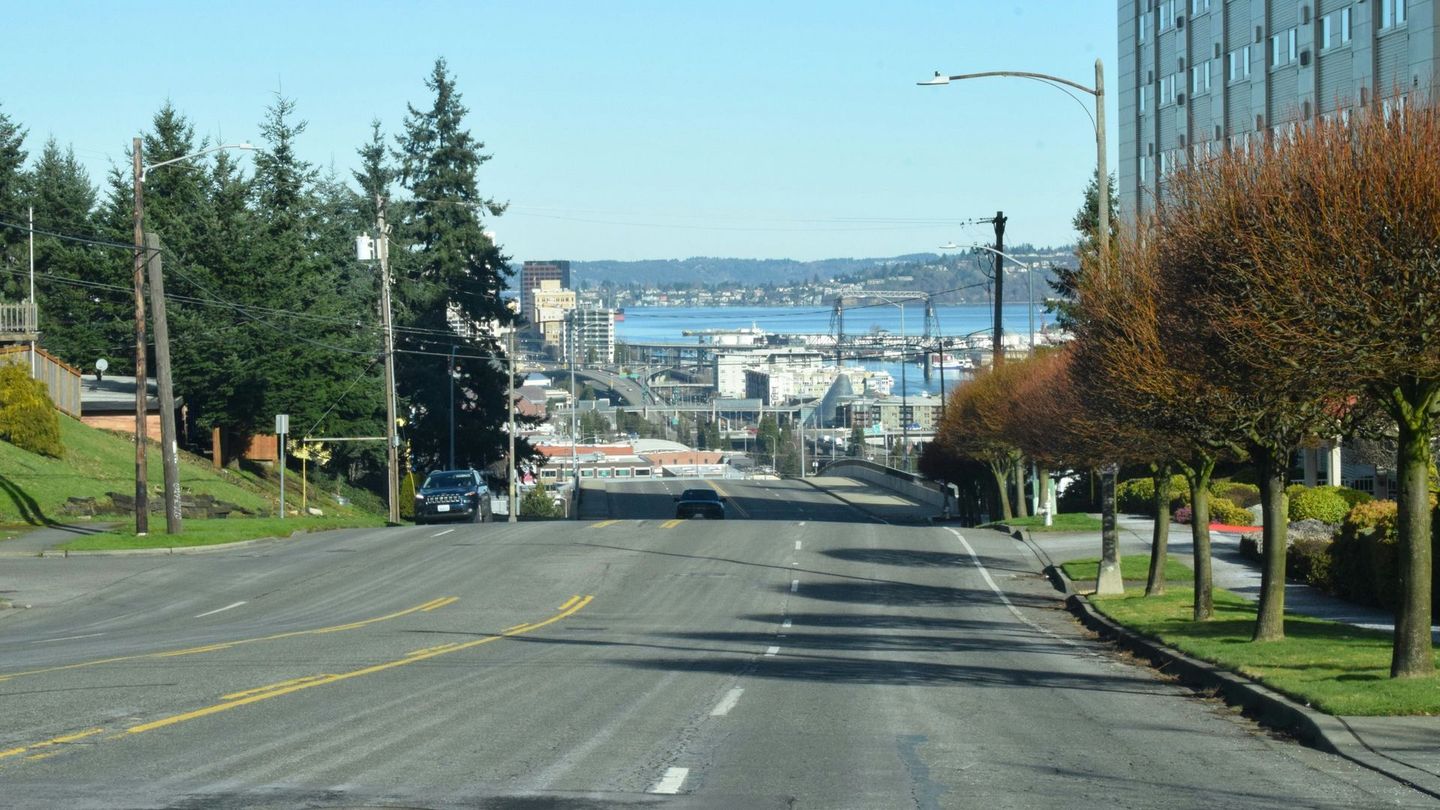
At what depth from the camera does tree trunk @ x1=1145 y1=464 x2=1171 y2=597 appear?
86.3 ft

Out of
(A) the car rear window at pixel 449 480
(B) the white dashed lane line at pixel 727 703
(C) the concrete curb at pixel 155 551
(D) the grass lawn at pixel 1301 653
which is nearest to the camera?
(D) the grass lawn at pixel 1301 653

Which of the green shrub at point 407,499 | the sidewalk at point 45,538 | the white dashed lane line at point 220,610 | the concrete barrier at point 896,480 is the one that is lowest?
the concrete barrier at point 896,480

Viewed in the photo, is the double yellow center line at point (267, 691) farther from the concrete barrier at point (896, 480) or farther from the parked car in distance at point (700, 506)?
the concrete barrier at point (896, 480)

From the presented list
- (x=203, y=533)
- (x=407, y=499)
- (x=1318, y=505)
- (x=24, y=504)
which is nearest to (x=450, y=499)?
(x=203, y=533)

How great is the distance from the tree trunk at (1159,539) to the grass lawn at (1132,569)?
2538 mm

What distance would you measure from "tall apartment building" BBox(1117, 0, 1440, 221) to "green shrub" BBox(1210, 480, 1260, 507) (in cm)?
898

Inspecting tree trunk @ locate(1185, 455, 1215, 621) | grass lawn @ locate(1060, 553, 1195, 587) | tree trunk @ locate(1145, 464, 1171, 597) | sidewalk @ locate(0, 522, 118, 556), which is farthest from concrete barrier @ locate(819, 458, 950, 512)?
tree trunk @ locate(1185, 455, 1215, 621)

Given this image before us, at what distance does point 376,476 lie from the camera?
74062mm

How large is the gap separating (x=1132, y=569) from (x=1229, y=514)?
13871mm

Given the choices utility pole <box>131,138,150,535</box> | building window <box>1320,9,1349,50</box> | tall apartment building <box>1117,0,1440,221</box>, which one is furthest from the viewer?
building window <box>1320,9,1349,50</box>

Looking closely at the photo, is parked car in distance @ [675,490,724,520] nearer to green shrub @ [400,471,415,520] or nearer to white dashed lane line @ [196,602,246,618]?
green shrub @ [400,471,415,520]

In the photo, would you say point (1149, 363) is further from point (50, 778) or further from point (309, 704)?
point (50, 778)

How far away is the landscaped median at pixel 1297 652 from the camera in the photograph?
1305cm

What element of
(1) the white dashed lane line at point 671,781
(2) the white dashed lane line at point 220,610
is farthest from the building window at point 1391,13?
(1) the white dashed lane line at point 671,781
